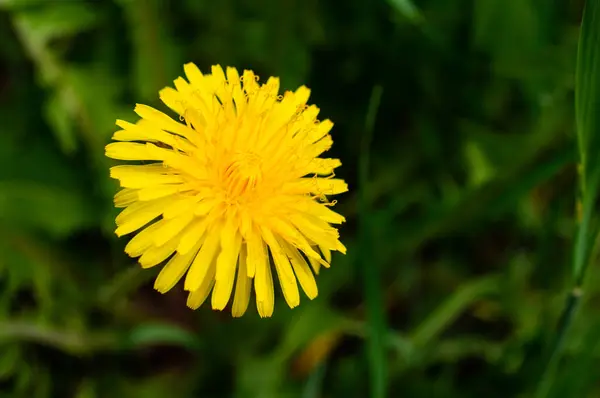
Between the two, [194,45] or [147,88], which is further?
[194,45]

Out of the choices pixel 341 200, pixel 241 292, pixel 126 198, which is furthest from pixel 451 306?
pixel 126 198

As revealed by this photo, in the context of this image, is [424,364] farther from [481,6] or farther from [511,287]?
[481,6]

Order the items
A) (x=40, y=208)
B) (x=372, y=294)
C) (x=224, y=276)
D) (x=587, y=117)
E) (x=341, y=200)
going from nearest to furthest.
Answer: (x=224, y=276), (x=587, y=117), (x=372, y=294), (x=40, y=208), (x=341, y=200)

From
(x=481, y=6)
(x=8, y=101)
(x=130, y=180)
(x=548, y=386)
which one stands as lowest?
(x=548, y=386)

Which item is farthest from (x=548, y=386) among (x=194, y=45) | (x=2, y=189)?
(x=2, y=189)

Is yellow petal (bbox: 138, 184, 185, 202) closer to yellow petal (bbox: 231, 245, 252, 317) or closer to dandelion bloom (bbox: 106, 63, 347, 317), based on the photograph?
dandelion bloom (bbox: 106, 63, 347, 317)

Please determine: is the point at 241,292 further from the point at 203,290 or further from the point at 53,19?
the point at 53,19

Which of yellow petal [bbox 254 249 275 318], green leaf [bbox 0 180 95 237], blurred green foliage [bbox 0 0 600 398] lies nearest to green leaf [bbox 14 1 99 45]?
blurred green foliage [bbox 0 0 600 398]

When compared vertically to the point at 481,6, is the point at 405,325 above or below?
below
